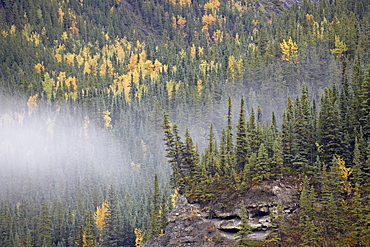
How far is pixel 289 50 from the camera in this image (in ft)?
593

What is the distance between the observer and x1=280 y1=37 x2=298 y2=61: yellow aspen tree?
179075 mm

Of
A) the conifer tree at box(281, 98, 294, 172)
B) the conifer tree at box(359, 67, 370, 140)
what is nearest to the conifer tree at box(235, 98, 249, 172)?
the conifer tree at box(281, 98, 294, 172)

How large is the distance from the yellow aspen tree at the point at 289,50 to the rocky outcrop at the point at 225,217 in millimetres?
86665

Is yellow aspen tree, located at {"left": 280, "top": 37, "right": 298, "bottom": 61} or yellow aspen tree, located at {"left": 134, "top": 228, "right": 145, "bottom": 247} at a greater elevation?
yellow aspen tree, located at {"left": 280, "top": 37, "right": 298, "bottom": 61}

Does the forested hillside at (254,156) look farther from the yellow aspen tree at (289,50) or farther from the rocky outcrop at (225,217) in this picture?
the rocky outcrop at (225,217)

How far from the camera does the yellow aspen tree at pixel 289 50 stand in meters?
179

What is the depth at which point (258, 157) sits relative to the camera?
9931cm

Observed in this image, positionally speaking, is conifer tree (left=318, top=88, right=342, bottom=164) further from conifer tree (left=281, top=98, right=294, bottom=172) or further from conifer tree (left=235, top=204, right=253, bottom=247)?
conifer tree (left=235, top=204, right=253, bottom=247)

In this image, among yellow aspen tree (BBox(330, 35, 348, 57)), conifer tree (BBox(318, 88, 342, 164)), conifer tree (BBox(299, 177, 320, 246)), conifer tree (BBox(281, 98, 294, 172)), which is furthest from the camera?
yellow aspen tree (BBox(330, 35, 348, 57))

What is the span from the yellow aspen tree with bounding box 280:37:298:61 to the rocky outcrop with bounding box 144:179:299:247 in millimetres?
86665

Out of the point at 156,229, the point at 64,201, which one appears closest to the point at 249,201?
the point at 156,229

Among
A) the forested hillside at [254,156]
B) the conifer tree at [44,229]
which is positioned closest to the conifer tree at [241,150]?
the forested hillside at [254,156]

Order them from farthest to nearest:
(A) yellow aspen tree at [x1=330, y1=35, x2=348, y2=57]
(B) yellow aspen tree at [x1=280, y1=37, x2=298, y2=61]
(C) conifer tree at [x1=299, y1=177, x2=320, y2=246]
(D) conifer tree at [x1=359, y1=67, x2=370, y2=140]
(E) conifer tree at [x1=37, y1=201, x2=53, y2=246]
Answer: (B) yellow aspen tree at [x1=280, y1=37, x2=298, y2=61]
(A) yellow aspen tree at [x1=330, y1=35, x2=348, y2=57]
(E) conifer tree at [x1=37, y1=201, x2=53, y2=246]
(D) conifer tree at [x1=359, y1=67, x2=370, y2=140]
(C) conifer tree at [x1=299, y1=177, x2=320, y2=246]

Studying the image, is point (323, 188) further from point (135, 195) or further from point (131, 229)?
point (135, 195)
